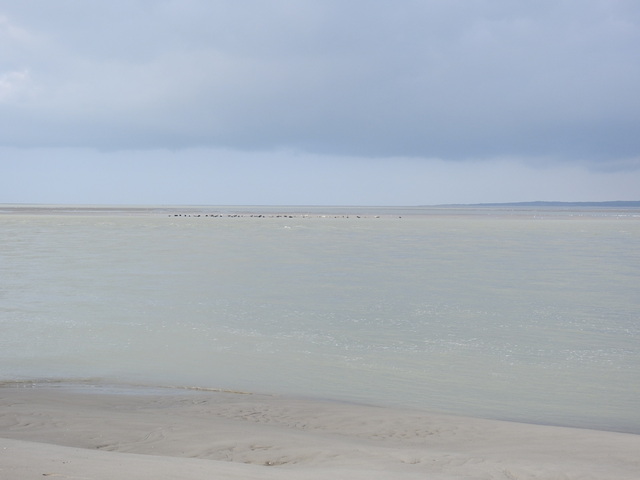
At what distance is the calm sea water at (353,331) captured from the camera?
1083 cm

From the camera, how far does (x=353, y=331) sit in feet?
49.5

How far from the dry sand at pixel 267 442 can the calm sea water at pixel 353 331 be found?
1145mm

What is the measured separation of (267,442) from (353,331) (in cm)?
758

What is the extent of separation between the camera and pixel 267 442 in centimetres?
762

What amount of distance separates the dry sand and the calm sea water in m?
1.15

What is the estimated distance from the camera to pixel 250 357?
1272cm

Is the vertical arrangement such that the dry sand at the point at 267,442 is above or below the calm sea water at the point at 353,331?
above

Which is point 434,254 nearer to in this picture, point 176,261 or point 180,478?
point 176,261

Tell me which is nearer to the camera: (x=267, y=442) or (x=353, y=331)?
(x=267, y=442)

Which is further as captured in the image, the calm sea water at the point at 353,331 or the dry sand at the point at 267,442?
the calm sea water at the point at 353,331

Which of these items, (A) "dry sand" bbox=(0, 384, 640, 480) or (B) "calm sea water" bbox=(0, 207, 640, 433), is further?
(B) "calm sea water" bbox=(0, 207, 640, 433)

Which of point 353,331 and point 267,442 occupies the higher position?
point 267,442

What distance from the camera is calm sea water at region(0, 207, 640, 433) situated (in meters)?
10.8

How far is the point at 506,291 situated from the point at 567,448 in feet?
45.3
